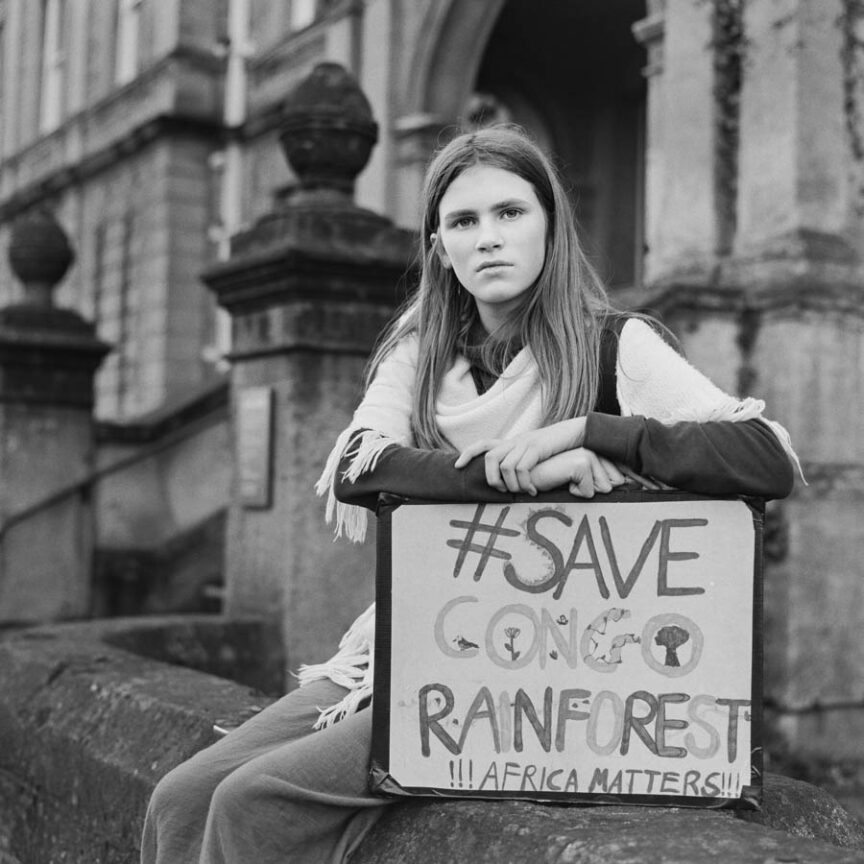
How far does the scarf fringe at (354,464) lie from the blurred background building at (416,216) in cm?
76

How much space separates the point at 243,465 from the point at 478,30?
21.2 ft

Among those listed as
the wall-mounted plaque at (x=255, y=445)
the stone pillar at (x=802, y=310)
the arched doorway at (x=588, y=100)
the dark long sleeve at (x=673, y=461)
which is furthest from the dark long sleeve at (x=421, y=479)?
the arched doorway at (x=588, y=100)

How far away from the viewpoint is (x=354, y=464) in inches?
92.7

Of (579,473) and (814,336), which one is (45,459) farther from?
(579,473)

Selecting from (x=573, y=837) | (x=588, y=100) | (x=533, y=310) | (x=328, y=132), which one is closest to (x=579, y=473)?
(x=533, y=310)

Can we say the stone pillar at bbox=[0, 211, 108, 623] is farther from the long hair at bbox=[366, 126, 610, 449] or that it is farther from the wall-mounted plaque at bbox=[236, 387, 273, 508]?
the long hair at bbox=[366, 126, 610, 449]

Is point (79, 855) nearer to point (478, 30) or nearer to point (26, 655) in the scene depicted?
point (26, 655)

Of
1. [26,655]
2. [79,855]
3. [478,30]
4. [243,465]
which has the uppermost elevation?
[478,30]

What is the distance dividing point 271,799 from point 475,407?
0.78 meters

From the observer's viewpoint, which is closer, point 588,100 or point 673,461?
point 673,461

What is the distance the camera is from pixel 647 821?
202cm

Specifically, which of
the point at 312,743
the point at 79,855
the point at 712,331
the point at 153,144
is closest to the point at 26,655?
the point at 79,855

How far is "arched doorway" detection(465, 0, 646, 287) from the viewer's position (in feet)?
42.8

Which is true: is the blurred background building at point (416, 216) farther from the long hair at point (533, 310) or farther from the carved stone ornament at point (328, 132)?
the long hair at point (533, 310)
